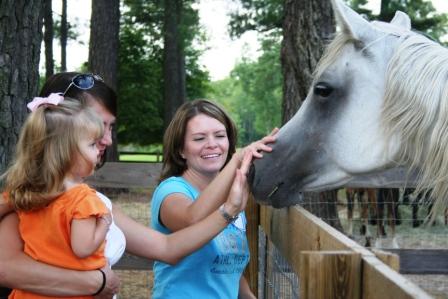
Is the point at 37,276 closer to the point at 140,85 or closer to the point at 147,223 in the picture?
the point at 147,223

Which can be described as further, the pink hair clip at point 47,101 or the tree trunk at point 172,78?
the tree trunk at point 172,78

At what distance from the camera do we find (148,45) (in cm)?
2353

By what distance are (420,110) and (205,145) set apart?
0.84m

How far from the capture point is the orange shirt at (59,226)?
5.67ft

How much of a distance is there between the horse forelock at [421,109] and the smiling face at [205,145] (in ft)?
2.26

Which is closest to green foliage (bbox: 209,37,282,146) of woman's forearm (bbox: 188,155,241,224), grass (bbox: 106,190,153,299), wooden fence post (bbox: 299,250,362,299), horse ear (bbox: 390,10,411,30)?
grass (bbox: 106,190,153,299)

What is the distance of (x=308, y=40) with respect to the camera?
5.88 metres

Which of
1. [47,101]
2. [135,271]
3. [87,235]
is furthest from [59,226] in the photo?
[135,271]

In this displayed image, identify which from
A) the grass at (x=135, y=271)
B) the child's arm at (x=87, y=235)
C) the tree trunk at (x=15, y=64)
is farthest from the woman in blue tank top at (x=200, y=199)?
the grass at (x=135, y=271)

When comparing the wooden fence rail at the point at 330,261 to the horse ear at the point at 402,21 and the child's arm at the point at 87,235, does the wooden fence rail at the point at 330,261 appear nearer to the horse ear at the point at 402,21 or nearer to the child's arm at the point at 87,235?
the child's arm at the point at 87,235

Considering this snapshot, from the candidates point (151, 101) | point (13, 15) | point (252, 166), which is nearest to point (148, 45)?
point (151, 101)

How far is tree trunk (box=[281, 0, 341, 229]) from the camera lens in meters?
5.86

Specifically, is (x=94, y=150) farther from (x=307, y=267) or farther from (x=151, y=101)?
(x=151, y=101)

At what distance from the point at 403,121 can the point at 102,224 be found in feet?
4.07
